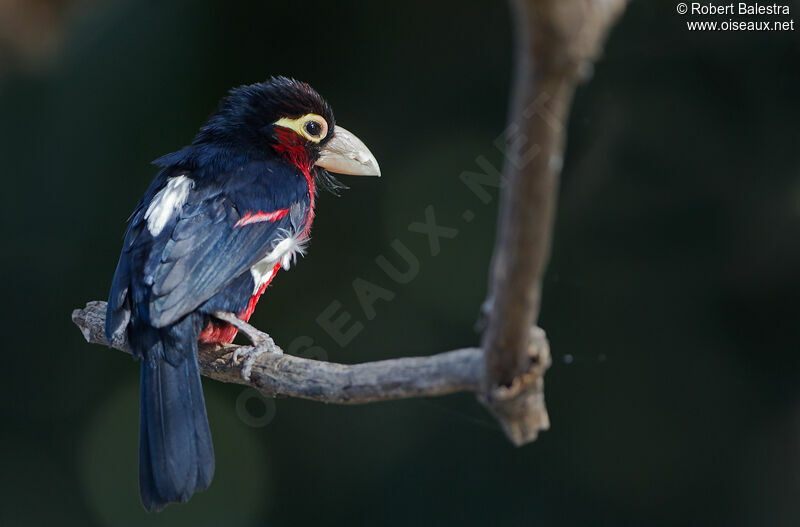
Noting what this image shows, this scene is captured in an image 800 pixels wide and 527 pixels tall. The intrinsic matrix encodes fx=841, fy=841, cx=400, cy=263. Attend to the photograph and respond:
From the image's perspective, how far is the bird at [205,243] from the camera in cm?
251

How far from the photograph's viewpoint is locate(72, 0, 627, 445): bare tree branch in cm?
117

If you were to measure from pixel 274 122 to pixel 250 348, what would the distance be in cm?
108

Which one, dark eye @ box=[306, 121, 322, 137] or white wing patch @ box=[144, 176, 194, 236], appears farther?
dark eye @ box=[306, 121, 322, 137]

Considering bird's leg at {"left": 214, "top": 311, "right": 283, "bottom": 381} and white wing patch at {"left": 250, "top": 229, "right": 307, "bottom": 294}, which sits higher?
white wing patch at {"left": 250, "top": 229, "right": 307, "bottom": 294}

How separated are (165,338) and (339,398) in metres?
0.73

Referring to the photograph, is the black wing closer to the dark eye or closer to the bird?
the bird

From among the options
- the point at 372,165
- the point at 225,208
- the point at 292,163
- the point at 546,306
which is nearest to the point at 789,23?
the point at 546,306

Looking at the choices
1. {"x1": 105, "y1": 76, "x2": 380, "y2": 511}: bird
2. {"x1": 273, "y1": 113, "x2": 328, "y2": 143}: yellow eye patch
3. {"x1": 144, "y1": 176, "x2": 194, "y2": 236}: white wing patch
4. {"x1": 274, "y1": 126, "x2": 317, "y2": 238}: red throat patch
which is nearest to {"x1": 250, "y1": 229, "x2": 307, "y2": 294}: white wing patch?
{"x1": 105, "y1": 76, "x2": 380, "y2": 511}: bird

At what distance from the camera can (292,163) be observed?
3395mm

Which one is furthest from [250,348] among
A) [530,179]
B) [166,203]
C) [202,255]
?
[530,179]

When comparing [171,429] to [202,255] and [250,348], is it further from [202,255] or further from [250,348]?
[202,255]

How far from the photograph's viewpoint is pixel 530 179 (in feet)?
4.36

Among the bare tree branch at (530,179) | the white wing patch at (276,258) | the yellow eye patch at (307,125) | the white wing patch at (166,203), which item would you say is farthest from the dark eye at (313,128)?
the bare tree branch at (530,179)

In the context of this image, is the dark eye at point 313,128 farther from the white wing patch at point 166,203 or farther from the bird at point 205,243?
the white wing patch at point 166,203
